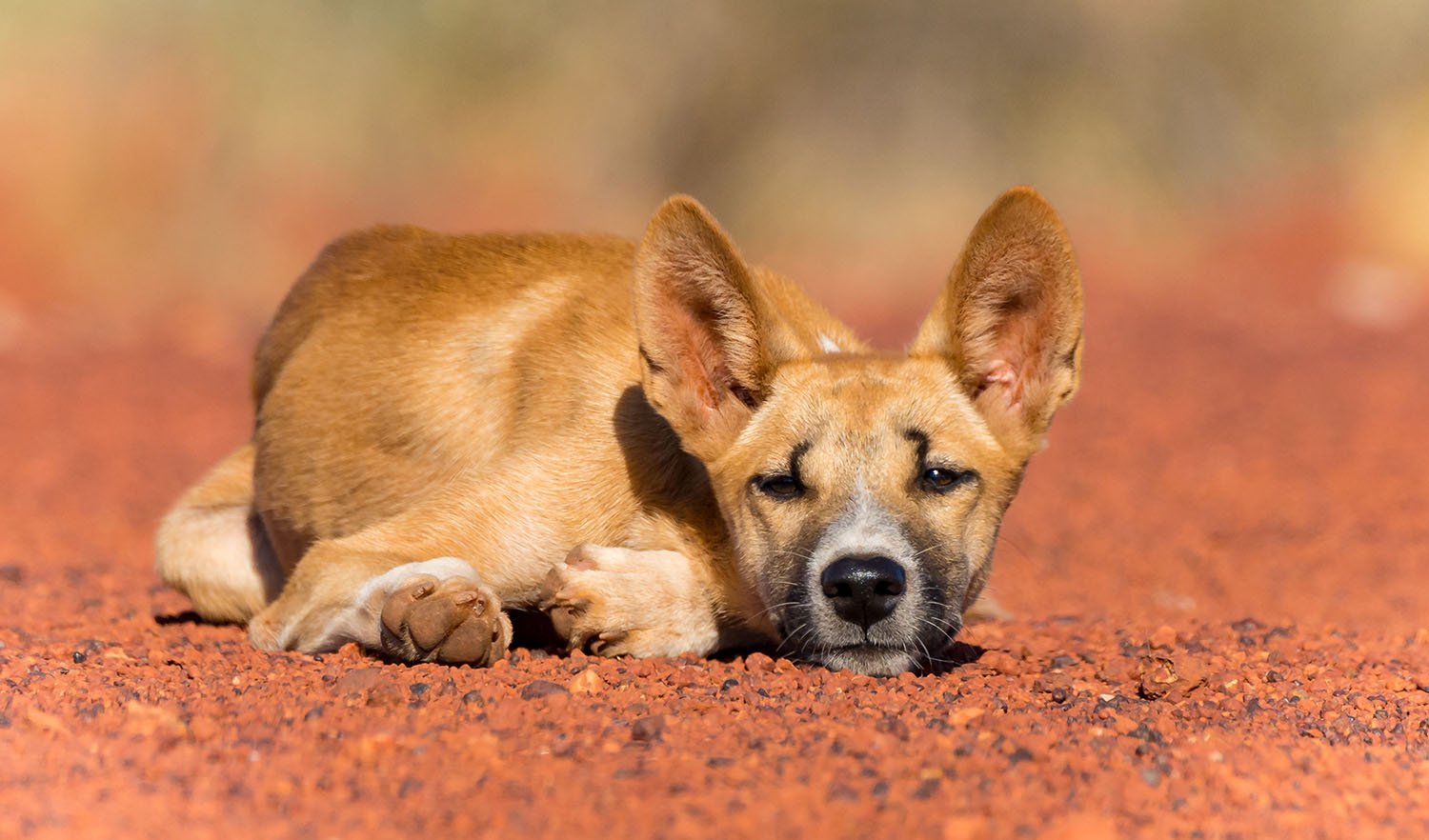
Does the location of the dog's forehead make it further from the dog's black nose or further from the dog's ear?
the dog's black nose

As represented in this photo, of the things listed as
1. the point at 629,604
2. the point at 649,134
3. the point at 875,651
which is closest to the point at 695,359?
the point at 629,604

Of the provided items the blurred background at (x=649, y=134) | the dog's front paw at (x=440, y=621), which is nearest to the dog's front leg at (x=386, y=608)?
the dog's front paw at (x=440, y=621)

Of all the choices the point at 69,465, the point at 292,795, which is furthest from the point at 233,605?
the point at 69,465

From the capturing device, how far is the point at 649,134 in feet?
72.5

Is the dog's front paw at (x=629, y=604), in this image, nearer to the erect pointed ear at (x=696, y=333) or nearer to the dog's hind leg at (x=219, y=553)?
the erect pointed ear at (x=696, y=333)

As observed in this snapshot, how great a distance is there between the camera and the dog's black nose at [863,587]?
14.7 ft

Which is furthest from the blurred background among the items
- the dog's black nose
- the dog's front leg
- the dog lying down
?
the dog's black nose

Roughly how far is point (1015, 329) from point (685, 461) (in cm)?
110

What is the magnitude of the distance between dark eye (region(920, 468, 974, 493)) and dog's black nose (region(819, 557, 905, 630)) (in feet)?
1.16

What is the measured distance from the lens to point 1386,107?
23484 millimetres

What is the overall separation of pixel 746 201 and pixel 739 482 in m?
17.0

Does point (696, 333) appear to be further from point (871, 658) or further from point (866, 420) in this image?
point (871, 658)

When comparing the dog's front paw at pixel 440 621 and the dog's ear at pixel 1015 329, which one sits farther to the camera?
the dog's ear at pixel 1015 329

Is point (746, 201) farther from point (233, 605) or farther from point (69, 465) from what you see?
point (233, 605)
